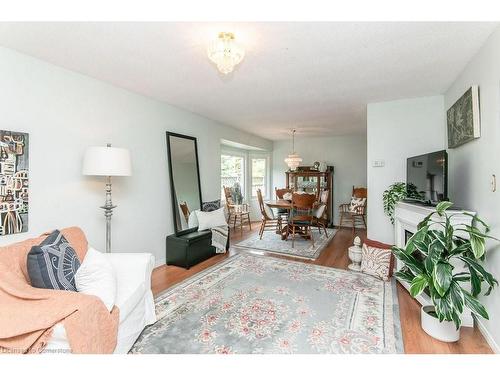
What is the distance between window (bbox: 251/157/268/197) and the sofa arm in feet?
16.6

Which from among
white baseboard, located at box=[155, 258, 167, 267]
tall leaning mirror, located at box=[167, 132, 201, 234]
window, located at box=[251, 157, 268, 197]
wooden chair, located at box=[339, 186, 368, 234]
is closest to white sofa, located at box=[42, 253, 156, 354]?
white baseboard, located at box=[155, 258, 167, 267]

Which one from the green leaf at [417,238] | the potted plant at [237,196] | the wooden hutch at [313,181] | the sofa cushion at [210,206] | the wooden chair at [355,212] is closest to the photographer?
the green leaf at [417,238]

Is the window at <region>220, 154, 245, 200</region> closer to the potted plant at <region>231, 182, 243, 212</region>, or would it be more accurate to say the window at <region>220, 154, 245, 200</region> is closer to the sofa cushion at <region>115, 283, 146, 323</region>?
→ the potted plant at <region>231, 182, 243, 212</region>

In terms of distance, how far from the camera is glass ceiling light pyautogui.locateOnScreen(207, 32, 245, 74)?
1.70 metres

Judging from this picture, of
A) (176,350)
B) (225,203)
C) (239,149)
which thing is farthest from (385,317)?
(239,149)

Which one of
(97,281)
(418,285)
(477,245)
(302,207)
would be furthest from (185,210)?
(477,245)

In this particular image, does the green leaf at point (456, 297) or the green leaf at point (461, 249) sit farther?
the green leaf at point (461, 249)

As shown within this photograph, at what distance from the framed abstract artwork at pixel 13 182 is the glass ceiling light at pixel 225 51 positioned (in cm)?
177

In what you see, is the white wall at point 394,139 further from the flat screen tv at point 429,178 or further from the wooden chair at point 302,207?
the wooden chair at point 302,207

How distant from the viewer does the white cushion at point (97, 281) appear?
1.54 m

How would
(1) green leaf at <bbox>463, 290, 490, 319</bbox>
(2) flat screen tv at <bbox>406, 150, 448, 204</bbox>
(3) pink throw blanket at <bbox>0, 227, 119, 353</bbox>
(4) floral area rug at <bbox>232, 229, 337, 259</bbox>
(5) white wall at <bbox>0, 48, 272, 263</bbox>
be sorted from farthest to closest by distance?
(4) floral area rug at <bbox>232, 229, 337, 259</bbox>, (2) flat screen tv at <bbox>406, 150, 448, 204</bbox>, (5) white wall at <bbox>0, 48, 272, 263</bbox>, (1) green leaf at <bbox>463, 290, 490, 319</bbox>, (3) pink throw blanket at <bbox>0, 227, 119, 353</bbox>

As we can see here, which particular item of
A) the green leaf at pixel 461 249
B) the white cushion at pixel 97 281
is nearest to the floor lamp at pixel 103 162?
the white cushion at pixel 97 281

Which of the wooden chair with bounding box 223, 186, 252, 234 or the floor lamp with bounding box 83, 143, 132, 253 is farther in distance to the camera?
the wooden chair with bounding box 223, 186, 252, 234
